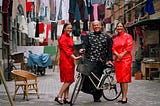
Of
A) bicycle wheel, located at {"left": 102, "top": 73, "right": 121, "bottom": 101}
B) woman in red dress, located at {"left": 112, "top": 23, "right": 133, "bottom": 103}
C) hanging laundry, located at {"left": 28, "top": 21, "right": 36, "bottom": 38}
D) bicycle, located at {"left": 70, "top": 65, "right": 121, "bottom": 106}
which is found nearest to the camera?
bicycle, located at {"left": 70, "top": 65, "right": 121, "bottom": 106}

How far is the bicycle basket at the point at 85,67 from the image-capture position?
33.7ft

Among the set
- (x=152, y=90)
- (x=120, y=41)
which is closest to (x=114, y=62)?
(x=120, y=41)

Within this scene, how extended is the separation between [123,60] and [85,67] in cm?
115

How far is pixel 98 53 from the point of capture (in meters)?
10.7

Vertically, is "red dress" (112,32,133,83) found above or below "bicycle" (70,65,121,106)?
above

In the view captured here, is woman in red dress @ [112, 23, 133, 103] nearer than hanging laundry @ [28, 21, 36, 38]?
Yes

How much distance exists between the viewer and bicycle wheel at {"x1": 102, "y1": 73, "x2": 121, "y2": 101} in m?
11.0

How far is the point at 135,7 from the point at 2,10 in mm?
11723

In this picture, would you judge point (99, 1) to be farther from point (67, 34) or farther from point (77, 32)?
point (67, 34)

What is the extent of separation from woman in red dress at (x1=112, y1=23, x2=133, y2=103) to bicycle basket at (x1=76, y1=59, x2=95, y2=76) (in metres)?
0.77

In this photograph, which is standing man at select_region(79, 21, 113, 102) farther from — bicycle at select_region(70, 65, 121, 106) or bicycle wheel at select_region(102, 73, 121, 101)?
bicycle wheel at select_region(102, 73, 121, 101)

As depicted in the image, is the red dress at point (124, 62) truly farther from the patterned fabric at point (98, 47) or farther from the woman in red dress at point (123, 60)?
the patterned fabric at point (98, 47)

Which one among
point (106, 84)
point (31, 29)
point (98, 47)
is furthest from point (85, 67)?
point (31, 29)

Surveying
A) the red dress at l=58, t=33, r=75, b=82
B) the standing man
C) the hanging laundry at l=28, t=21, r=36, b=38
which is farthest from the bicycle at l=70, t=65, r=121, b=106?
the hanging laundry at l=28, t=21, r=36, b=38
